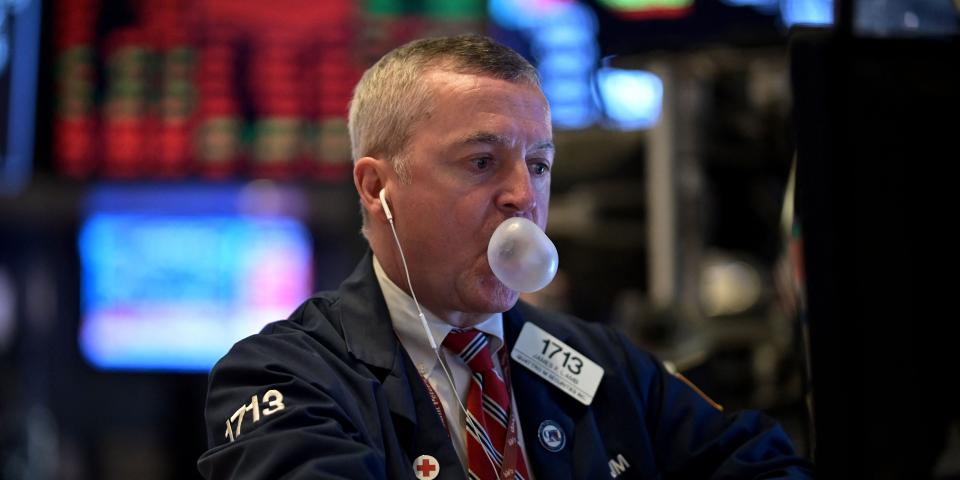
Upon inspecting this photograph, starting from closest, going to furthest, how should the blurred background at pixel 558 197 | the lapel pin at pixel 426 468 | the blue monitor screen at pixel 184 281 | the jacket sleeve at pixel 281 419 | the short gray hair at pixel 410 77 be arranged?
the blurred background at pixel 558 197 → the jacket sleeve at pixel 281 419 → the lapel pin at pixel 426 468 → the short gray hair at pixel 410 77 → the blue monitor screen at pixel 184 281

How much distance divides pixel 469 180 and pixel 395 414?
1.07 ft

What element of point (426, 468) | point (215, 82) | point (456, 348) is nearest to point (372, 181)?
point (456, 348)

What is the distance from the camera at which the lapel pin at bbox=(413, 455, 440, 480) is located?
4.56ft

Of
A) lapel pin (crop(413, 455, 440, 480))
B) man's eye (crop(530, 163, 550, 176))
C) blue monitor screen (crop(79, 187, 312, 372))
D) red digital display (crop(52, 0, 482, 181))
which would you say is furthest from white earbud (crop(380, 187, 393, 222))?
blue monitor screen (crop(79, 187, 312, 372))

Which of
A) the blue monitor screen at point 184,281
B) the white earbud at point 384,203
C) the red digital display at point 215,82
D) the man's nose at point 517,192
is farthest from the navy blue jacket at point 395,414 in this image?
the blue monitor screen at point 184,281

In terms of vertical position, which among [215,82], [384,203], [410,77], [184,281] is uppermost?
[410,77]

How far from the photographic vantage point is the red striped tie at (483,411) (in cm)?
144

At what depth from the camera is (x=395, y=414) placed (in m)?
1.41

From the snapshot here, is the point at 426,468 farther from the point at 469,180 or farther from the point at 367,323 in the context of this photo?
the point at 469,180

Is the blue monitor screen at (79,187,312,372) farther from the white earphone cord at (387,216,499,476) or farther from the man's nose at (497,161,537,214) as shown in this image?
the man's nose at (497,161,537,214)

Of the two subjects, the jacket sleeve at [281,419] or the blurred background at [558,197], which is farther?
the jacket sleeve at [281,419]

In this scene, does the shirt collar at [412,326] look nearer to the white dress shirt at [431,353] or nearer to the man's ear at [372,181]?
the white dress shirt at [431,353]

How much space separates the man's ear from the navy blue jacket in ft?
0.29

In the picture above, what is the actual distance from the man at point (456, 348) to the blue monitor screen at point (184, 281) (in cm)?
458
